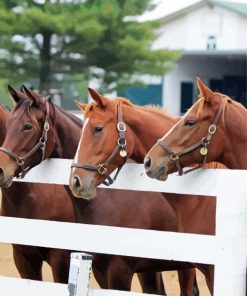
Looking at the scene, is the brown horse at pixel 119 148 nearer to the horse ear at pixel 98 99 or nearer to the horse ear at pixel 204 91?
the horse ear at pixel 98 99

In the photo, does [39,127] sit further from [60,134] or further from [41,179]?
[41,179]

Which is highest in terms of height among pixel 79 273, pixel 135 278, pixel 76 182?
pixel 76 182

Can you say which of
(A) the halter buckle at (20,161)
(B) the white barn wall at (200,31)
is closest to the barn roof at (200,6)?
(B) the white barn wall at (200,31)

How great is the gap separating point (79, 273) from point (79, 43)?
40.8 meters

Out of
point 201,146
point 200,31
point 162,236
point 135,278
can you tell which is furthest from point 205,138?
point 200,31

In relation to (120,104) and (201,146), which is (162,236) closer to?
(201,146)

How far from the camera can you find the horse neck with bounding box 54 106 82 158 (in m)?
5.75

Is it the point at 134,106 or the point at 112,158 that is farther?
the point at 134,106

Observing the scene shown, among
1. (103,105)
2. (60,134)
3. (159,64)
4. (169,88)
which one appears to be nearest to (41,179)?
(103,105)

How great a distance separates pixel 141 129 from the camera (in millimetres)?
5328

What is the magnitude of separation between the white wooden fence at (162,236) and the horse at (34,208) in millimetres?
1122

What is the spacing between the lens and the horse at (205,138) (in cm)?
472

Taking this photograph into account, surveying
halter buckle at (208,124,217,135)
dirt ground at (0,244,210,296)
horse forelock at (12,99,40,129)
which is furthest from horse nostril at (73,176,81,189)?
dirt ground at (0,244,210,296)

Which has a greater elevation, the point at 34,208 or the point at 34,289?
the point at 34,208
